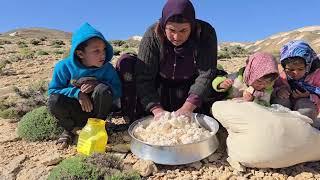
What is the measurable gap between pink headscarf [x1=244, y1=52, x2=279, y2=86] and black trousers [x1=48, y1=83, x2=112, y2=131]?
125 cm

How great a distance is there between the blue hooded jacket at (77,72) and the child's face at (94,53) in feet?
0.17

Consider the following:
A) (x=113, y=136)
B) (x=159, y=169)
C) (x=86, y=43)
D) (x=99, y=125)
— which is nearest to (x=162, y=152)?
(x=159, y=169)

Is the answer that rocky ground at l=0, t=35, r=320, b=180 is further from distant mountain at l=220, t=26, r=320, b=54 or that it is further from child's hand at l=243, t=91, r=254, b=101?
distant mountain at l=220, t=26, r=320, b=54

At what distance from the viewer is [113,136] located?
177 inches

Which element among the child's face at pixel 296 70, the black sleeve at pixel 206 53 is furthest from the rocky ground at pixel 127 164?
the child's face at pixel 296 70

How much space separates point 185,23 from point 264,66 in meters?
0.77

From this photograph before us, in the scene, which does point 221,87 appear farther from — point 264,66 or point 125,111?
point 125,111

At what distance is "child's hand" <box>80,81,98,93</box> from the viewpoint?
13.5 feet

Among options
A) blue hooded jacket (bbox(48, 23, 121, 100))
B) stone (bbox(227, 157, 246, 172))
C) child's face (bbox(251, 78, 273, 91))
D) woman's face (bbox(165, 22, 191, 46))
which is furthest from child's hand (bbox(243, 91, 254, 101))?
blue hooded jacket (bbox(48, 23, 121, 100))

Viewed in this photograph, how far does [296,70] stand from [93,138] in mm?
1971

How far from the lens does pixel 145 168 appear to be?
3654 millimetres

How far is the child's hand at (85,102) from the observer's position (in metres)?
4.15

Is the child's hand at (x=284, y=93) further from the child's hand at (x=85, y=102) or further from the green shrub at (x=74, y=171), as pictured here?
the green shrub at (x=74, y=171)

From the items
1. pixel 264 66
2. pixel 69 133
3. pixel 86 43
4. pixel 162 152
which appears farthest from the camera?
pixel 69 133
